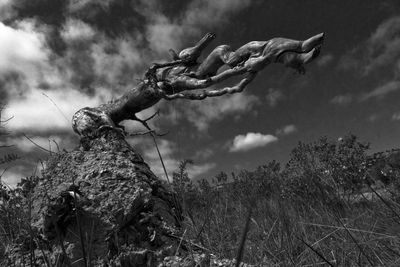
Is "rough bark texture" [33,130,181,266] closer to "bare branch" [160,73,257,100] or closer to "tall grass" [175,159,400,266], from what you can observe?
"tall grass" [175,159,400,266]

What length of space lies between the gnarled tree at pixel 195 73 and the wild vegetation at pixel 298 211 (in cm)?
139

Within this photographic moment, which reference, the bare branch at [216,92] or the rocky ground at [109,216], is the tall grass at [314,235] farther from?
the bare branch at [216,92]

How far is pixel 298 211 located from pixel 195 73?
2.64m

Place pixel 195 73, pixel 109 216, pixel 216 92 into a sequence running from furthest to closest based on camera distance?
pixel 195 73
pixel 216 92
pixel 109 216

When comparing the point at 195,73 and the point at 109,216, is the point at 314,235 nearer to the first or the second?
the point at 109,216

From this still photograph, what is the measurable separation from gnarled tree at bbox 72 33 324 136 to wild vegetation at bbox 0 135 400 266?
1395 millimetres

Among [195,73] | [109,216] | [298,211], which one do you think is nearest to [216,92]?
[195,73]

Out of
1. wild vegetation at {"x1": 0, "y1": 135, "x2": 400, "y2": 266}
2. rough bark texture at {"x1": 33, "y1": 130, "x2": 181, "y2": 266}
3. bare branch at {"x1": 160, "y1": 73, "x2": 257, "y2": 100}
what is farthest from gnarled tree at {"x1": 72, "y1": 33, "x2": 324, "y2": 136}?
wild vegetation at {"x1": 0, "y1": 135, "x2": 400, "y2": 266}

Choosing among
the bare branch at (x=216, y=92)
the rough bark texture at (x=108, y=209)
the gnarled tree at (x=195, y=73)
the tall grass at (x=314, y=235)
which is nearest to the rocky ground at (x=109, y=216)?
the rough bark texture at (x=108, y=209)

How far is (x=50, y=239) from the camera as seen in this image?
126 inches

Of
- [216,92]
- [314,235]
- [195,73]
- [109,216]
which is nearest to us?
[109,216]

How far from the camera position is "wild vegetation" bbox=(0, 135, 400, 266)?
2746 millimetres

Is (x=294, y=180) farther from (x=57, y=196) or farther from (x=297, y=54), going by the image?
(x=57, y=196)

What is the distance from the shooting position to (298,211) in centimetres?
498
